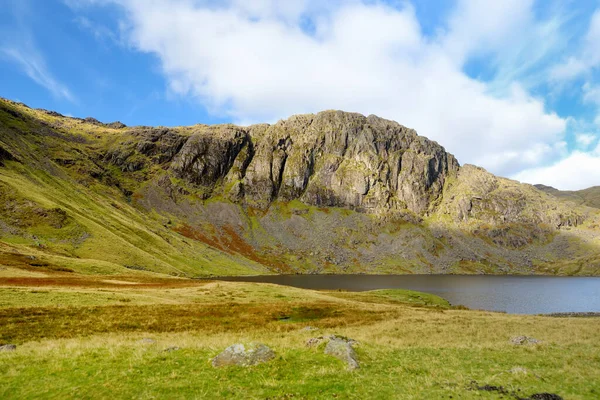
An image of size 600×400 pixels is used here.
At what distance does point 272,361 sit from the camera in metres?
19.2

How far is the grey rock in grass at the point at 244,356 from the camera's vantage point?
1866 cm

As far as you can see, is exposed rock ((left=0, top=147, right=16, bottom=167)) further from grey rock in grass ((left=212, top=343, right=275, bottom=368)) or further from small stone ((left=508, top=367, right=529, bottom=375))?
small stone ((left=508, top=367, right=529, bottom=375))

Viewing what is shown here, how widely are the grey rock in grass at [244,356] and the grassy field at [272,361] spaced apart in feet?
1.76

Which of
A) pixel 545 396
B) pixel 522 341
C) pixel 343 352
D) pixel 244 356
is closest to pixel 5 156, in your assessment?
pixel 244 356

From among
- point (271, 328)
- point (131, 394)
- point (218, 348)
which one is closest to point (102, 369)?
point (131, 394)

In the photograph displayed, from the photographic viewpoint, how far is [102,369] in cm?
1750

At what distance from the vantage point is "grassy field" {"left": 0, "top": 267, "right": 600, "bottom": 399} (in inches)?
608

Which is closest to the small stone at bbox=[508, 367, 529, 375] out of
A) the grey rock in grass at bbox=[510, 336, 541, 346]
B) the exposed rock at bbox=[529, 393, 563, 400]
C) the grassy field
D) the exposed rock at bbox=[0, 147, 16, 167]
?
the grassy field

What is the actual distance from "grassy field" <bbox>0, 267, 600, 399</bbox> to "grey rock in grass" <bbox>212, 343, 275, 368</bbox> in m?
0.54

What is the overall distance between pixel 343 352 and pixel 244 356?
5.92 metres

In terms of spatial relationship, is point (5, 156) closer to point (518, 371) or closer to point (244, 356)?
point (244, 356)

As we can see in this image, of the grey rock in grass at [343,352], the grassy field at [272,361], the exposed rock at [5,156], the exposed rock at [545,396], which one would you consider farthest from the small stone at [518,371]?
the exposed rock at [5,156]

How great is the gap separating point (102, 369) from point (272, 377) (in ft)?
28.8

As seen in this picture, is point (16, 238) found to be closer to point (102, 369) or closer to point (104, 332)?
point (104, 332)
